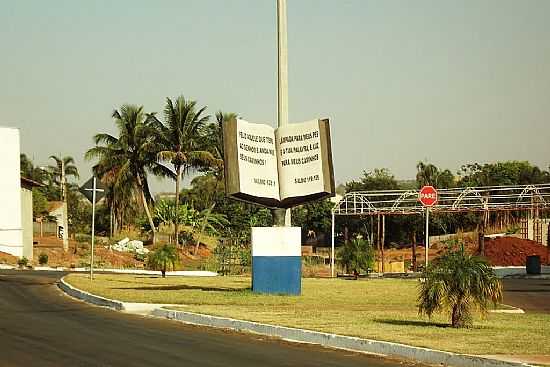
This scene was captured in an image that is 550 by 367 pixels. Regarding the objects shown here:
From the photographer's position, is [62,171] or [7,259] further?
[62,171]

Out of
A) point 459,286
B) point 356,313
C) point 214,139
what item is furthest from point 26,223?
point 459,286

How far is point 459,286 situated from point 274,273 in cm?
1004

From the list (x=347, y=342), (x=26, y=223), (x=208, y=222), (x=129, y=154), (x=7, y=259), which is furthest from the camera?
(x=208, y=222)

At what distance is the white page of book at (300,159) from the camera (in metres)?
24.8

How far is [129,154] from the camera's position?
67438 millimetres

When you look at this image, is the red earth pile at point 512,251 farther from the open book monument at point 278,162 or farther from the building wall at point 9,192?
the open book monument at point 278,162

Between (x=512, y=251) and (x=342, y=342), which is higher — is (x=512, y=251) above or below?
above

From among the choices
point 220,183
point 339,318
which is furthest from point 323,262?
point 339,318

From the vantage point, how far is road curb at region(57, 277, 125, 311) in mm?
21359

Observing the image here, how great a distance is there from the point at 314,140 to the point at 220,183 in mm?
53540

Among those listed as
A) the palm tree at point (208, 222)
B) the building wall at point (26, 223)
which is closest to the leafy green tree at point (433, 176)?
the palm tree at point (208, 222)

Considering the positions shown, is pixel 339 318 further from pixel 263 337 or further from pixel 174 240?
pixel 174 240

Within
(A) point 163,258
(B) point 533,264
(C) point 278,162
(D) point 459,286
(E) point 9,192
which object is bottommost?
(B) point 533,264

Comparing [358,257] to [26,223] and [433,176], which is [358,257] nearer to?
[26,223]
